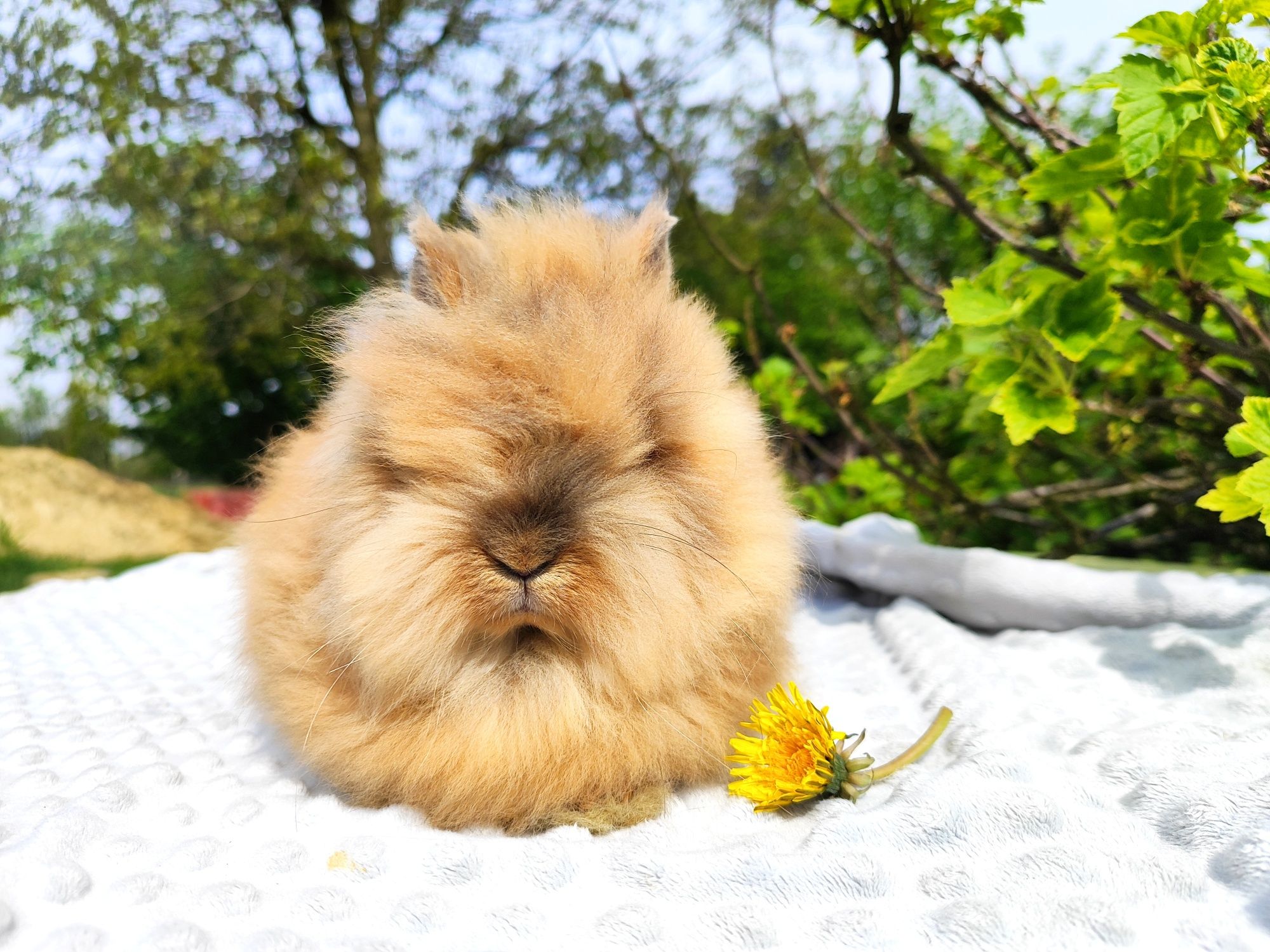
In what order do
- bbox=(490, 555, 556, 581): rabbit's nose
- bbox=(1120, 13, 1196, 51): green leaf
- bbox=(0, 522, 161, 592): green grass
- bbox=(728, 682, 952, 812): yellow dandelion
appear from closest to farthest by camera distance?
bbox=(490, 555, 556, 581): rabbit's nose, bbox=(728, 682, 952, 812): yellow dandelion, bbox=(1120, 13, 1196, 51): green leaf, bbox=(0, 522, 161, 592): green grass

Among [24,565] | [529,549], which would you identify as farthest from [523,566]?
[24,565]

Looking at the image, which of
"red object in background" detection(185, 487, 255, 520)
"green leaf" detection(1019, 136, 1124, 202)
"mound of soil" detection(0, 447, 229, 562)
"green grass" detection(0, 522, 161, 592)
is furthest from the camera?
"red object in background" detection(185, 487, 255, 520)

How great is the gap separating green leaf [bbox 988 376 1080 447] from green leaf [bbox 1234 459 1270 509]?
0.88 ft

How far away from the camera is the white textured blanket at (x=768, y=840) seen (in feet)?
2.42

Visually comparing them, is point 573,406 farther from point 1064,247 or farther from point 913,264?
point 913,264

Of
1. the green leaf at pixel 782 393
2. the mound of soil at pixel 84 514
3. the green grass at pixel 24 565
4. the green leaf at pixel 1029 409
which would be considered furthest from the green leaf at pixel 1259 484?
the green grass at pixel 24 565

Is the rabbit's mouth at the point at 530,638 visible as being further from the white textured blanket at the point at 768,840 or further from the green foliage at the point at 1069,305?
the green foliage at the point at 1069,305

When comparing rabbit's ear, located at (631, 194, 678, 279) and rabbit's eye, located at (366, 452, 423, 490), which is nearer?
rabbit's eye, located at (366, 452, 423, 490)

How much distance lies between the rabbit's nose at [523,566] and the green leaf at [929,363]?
80cm

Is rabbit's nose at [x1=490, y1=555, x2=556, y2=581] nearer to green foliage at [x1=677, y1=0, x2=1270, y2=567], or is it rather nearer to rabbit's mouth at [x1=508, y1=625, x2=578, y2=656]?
rabbit's mouth at [x1=508, y1=625, x2=578, y2=656]

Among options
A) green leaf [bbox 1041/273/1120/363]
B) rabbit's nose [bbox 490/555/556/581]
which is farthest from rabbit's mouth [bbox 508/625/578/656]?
green leaf [bbox 1041/273/1120/363]

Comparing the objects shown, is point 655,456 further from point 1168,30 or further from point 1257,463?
point 1168,30

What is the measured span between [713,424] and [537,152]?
3806mm

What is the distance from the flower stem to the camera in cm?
105
